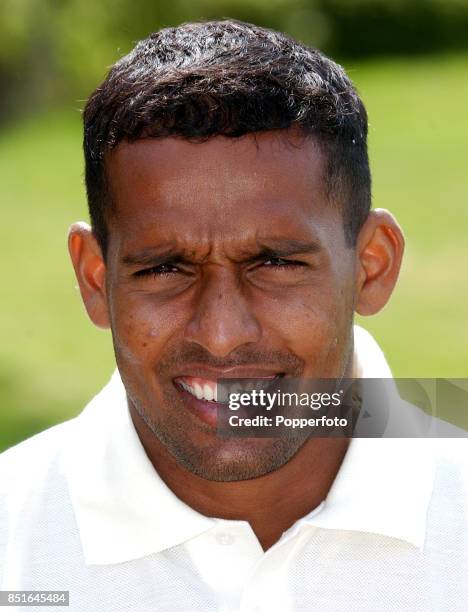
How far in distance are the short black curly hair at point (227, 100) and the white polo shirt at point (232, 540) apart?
0.45 metres

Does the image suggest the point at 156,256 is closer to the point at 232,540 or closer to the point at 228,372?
the point at 228,372

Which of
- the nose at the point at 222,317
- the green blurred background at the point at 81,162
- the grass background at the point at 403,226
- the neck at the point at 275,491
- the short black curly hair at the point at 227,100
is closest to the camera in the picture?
the nose at the point at 222,317

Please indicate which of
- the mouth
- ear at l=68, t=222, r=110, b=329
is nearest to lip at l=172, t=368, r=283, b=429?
the mouth

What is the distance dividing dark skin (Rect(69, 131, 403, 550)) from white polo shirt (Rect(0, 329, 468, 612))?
0.11 metres

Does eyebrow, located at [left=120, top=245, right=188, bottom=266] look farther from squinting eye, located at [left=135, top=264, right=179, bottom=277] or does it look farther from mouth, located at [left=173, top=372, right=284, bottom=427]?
mouth, located at [left=173, top=372, right=284, bottom=427]

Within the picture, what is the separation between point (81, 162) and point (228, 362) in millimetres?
8976

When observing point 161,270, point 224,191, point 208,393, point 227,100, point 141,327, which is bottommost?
point 208,393

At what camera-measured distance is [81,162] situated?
36.6ft

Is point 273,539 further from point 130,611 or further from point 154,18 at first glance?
point 154,18

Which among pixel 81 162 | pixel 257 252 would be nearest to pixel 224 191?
pixel 257 252

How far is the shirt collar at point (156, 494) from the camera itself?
2482 millimetres

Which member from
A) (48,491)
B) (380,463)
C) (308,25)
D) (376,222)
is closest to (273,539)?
(380,463)

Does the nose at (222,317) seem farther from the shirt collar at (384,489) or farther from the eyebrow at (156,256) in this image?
the shirt collar at (384,489)

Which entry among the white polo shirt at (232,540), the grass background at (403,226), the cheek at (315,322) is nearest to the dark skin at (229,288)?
the cheek at (315,322)
